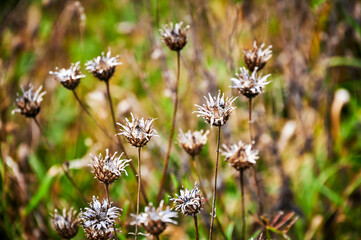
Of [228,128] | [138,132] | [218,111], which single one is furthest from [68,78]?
[228,128]

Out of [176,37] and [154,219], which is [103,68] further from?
[154,219]

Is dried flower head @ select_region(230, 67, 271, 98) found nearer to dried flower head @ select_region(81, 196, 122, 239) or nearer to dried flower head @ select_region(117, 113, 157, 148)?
dried flower head @ select_region(117, 113, 157, 148)

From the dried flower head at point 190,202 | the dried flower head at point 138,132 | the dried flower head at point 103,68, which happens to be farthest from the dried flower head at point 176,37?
the dried flower head at point 190,202

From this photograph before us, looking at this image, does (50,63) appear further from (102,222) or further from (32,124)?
(102,222)

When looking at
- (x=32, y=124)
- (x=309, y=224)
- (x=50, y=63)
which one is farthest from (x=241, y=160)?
(x=50, y=63)

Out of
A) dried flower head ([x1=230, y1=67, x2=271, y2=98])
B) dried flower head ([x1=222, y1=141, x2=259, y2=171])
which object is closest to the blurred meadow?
dried flower head ([x1=222, y1=141, x2=259, y2=171])
